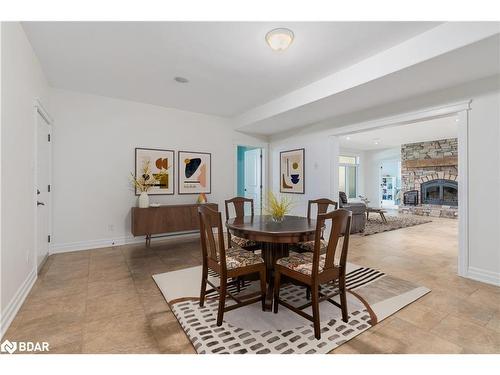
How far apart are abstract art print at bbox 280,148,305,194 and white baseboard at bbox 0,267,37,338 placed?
4.49 metres

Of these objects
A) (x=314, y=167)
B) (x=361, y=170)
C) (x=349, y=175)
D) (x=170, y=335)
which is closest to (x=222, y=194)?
(x=314, y=167)

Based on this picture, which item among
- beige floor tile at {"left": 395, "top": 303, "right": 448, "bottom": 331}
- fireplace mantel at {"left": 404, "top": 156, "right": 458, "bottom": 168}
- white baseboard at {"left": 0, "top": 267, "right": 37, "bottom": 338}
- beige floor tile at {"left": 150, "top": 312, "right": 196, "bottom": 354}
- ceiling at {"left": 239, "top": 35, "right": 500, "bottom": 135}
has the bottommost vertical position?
beige floor tile at {"left": 150, "top": 312, "right": 196, "bottom": 354}

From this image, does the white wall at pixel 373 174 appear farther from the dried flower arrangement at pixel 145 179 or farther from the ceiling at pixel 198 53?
the dried flower arrangement at pixel 145 179

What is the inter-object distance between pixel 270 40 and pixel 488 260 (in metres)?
3.34

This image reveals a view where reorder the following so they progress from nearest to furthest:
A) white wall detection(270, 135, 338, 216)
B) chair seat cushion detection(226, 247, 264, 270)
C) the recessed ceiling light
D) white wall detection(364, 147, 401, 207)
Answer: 1. chair seat cushion detection(226, 247, 264, 270)
2. the recessed ceiling light
3. white wall detection(270, 135, 338, 216)
4. white wall detection(364, 147, 401, 207)

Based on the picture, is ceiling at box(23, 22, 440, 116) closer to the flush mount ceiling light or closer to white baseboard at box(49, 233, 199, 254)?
the flush mount ceiling light

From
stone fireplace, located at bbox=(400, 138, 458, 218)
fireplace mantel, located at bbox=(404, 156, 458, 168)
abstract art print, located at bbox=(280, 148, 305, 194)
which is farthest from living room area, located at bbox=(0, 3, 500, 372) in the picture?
fireplace mantel, located at bbox=(404, 156, 458, 168)

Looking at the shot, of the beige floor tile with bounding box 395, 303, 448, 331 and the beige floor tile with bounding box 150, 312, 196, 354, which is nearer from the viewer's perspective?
the beige floor tile with bounding box 150, 312, 196, 354

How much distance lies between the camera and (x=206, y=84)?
3621mm

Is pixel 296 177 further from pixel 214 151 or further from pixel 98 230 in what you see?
pixel 98 230

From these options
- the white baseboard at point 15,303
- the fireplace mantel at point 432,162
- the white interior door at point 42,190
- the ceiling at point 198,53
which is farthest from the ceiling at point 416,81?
the fireplace mantel at point 432,162

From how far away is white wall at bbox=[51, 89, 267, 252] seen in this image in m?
3.86
